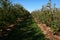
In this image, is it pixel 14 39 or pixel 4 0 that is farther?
pixel 4 0

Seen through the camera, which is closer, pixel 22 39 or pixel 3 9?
pixel 22 39

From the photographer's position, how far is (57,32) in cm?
1438

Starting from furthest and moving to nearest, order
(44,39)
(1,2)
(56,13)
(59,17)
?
(1,2), (56,13), (59,17), (44,39)

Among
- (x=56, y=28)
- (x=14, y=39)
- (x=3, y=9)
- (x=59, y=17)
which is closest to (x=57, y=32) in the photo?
(x=56, y=28)

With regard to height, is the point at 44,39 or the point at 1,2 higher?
the point at 1,2

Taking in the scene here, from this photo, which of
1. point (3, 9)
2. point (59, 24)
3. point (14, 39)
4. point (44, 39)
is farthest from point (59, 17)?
point (3, 9)

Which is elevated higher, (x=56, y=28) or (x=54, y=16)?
(x=54, y=16)

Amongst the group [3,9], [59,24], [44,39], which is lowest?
[44,39]

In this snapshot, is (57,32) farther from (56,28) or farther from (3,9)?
(3,9)

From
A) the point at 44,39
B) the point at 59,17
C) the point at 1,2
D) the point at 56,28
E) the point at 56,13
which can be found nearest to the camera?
the point at 44,39

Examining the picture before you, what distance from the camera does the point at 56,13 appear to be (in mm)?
16750

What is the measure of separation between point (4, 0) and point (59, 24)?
33.5ft

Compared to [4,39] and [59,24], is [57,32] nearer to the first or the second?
[59,24]

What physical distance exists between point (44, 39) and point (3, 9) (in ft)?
36.0
